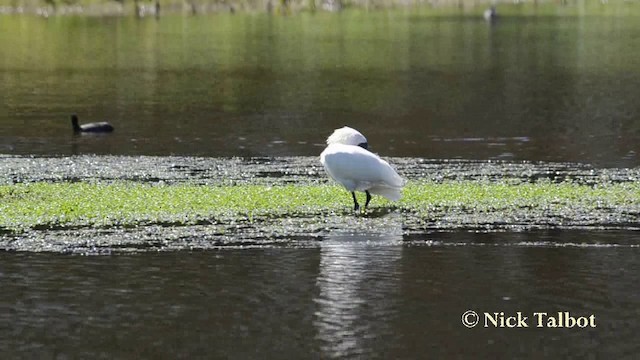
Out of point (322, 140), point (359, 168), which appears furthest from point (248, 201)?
point (322, 140)

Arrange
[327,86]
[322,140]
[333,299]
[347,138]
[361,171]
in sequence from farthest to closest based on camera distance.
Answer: [327,86] → [322,140] → [347,138] → [361,171] → [333,299]

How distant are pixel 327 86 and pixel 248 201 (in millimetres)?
36020

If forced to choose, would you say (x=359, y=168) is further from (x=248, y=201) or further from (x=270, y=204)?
(x=248, y=201)

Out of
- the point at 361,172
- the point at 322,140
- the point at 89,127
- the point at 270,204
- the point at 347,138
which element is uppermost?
the point at 347,138

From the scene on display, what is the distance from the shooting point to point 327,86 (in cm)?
6244

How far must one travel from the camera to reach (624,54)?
78.2 metres

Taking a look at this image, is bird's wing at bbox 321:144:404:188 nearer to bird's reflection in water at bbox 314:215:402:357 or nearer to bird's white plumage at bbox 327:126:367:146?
bird's white plumage at bbox 327:126:367:146

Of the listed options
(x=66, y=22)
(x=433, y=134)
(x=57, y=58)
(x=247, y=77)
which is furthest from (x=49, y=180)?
(x=66, y=22)

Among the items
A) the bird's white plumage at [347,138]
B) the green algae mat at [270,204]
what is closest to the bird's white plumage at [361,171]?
the green algae mat at [270,204]

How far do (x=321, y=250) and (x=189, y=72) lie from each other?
49.3m

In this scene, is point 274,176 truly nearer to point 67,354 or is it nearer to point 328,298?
point 328,298

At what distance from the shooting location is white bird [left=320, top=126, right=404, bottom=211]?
84.0ft

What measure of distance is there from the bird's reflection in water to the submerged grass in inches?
111

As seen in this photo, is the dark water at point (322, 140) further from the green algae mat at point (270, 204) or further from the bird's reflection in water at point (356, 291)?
the green algae mat at point (270, 204)
